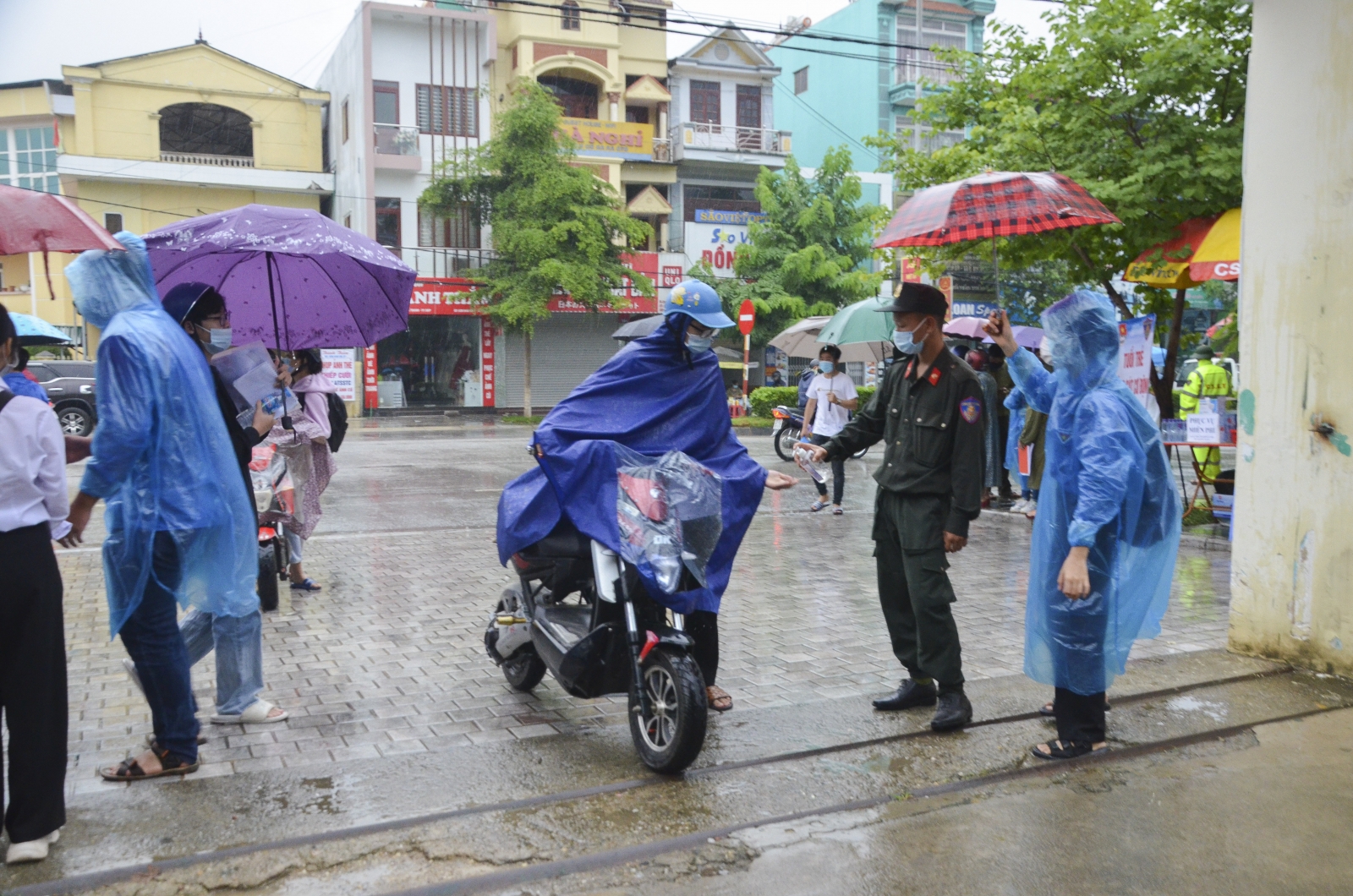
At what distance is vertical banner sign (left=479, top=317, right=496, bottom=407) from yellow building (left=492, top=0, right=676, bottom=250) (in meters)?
5.50

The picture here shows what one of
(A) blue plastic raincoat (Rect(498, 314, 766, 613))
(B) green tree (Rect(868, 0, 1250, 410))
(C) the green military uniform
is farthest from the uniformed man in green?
(B) green tree (Rect(868, 0, 1250, 410))

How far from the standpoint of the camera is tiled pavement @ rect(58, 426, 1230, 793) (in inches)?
184

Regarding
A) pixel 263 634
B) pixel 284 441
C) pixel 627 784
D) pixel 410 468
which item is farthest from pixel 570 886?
pixel 410 468

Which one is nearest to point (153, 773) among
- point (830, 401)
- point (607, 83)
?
point (830, 401)

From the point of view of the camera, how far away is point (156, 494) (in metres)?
Result: 3.88

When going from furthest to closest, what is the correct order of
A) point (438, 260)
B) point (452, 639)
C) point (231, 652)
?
point (438, 260)
point (452, 639)
point (231, 652)

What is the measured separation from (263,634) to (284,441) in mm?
1546

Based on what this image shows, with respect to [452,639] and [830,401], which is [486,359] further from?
[452,639]

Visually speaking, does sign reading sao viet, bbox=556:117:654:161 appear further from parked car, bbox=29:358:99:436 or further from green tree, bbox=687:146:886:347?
parked car, bbox=29:358:99:436

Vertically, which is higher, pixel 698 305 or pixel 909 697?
pixel 698 305

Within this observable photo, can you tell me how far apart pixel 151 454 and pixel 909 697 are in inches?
125

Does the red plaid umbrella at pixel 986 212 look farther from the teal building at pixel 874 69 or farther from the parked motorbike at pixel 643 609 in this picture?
the teal building at pixel 874 69

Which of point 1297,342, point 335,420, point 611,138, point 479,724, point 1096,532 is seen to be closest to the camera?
point 1096,532

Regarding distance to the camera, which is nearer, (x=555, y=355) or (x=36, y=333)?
(x=36, y=333)
